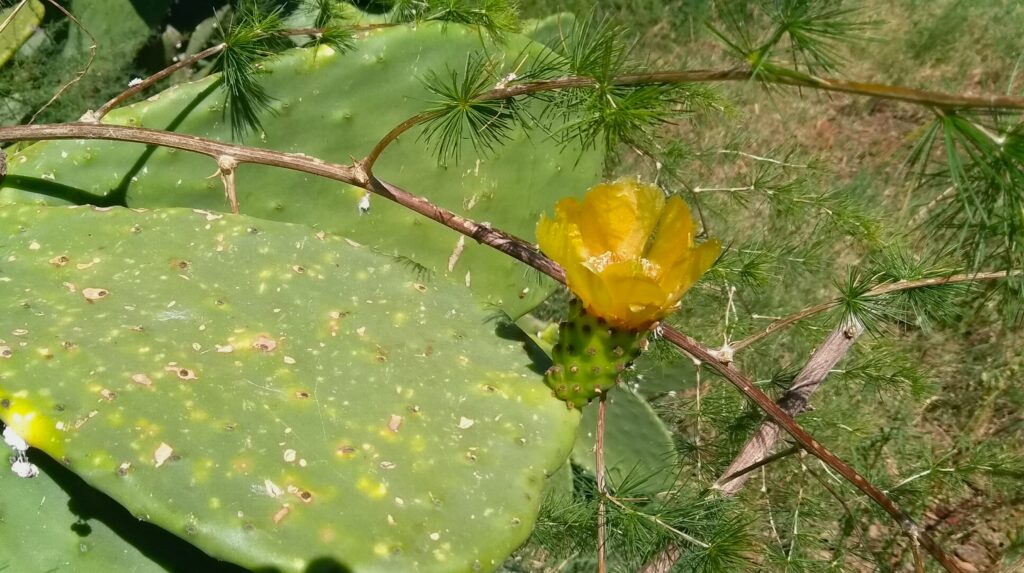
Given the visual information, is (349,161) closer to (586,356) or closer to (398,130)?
(398,130)

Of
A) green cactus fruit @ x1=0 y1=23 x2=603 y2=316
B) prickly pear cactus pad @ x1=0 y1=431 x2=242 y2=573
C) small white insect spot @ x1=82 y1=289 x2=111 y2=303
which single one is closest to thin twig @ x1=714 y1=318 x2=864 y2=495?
green cactus fruit @ x1=0 y1=23 x2=603 y2=316

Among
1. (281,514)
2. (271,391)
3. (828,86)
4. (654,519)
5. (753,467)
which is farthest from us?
(753,467)

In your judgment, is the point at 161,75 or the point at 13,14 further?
the point at 13,14

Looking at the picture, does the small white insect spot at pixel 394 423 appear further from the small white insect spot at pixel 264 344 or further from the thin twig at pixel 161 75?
the thin twig at pixel 161 75

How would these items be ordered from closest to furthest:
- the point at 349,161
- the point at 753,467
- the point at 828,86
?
1. the point at 828,86
2. the point at 753,467
3. the point at 349,161

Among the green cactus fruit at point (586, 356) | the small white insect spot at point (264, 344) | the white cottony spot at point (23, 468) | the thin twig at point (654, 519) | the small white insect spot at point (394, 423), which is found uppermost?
the green cactus fruit at point (586, 356)

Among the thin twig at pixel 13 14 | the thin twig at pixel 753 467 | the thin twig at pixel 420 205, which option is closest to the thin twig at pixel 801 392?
the thin twig at pixel 753 467

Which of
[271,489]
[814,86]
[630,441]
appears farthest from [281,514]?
[630,441]

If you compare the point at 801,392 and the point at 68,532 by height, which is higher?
the point at 801,392
